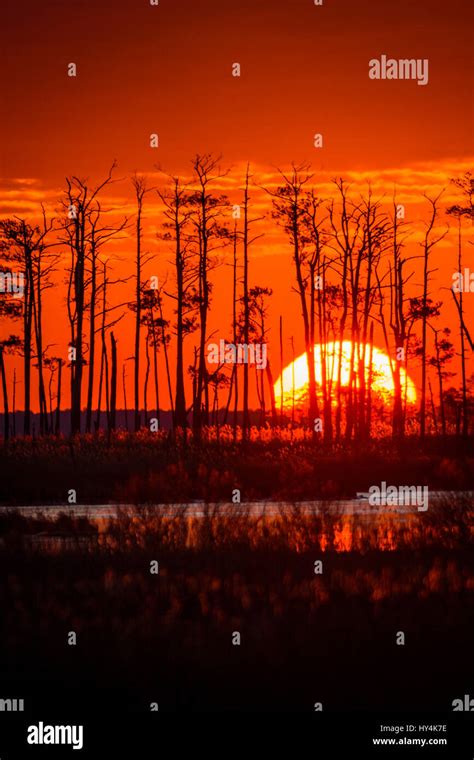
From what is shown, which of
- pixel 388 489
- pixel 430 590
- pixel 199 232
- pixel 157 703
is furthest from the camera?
pixel 199 232

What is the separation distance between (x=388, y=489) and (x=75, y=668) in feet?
68.0

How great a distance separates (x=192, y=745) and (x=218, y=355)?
148 feet

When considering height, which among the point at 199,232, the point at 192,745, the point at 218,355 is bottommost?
the point at 192,745

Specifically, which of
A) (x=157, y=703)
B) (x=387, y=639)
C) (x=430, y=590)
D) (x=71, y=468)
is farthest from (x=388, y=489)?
(x=157, y=703)

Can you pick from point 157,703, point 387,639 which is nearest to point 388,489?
point 387,639

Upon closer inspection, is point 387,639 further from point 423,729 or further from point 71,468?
point 71,468

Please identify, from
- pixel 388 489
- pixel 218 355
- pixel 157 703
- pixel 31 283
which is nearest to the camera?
pixel 157 703

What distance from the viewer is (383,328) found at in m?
53.9

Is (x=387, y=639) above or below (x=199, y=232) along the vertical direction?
below

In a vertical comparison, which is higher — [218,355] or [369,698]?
[218,355]

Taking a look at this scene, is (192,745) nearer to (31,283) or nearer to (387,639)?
(387,639)

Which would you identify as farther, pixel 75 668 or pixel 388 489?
pixel 388 489

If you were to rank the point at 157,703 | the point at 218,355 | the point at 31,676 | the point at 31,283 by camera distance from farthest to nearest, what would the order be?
the point at 218,355 < the point at 31,283 < the point at 31,676 < the point at 157,703

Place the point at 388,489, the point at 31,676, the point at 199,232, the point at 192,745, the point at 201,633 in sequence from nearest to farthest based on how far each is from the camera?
the point at 192,745 < the point at 31,676 < the point at 201,633 < the point at 388,489 < the point at 199,232
